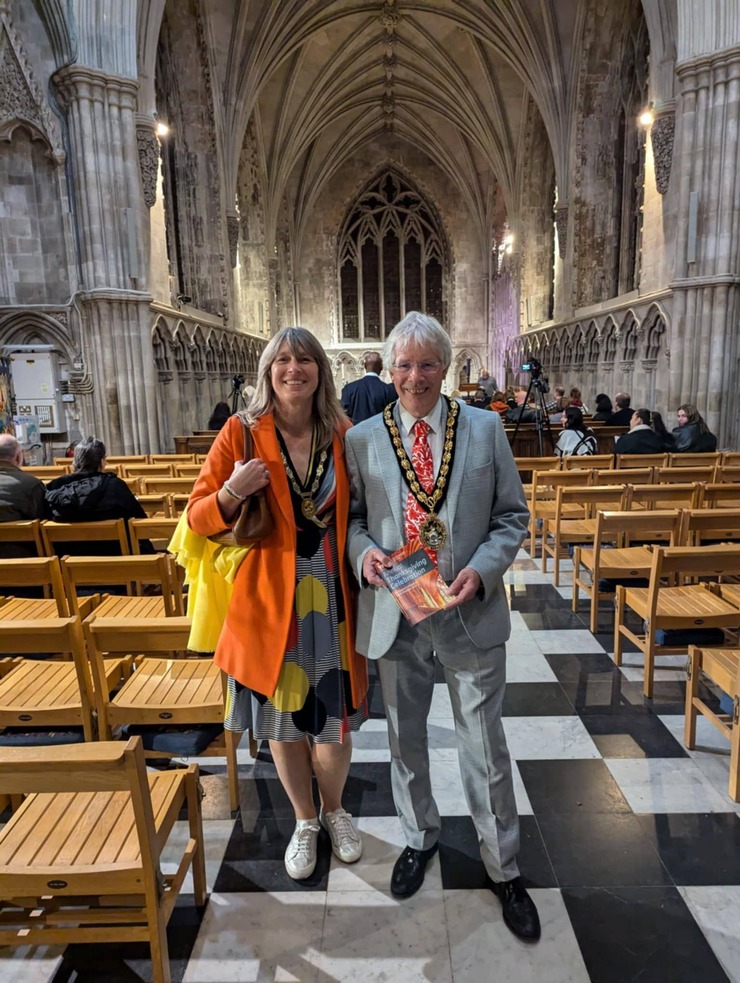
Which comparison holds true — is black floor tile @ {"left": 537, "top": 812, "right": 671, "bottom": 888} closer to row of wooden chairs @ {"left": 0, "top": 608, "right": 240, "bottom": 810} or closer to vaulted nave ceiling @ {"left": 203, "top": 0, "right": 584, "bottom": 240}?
row of wooden chairs @ {"left": 0, "top": 608, "right": 240, "bottom": 810}

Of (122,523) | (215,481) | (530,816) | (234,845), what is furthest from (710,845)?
(122,523)

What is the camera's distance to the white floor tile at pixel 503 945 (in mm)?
1811

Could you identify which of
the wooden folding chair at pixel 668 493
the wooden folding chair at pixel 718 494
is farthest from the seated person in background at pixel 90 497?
the wooden folding chair at pixel 718 494

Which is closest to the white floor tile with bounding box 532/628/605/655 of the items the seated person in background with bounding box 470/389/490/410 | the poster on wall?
the poster on wall

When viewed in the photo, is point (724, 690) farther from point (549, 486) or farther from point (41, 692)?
point (549, 486)

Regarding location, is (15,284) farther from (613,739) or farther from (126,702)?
(613,739)

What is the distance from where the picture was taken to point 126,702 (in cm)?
238

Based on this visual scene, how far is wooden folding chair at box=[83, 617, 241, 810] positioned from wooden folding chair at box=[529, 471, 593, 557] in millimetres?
3545

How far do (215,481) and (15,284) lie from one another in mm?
10596

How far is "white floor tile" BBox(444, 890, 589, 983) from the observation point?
181 centimetres

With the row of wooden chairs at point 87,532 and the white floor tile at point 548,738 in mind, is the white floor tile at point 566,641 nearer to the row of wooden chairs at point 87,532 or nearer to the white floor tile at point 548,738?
the white floor tile at point 548,738

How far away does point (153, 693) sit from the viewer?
246cm

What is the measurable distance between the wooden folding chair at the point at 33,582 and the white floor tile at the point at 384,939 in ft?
6.28

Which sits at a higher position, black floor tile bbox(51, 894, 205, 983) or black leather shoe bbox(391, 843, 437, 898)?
black leather shoe bbox(391, 843, 437, 898)
